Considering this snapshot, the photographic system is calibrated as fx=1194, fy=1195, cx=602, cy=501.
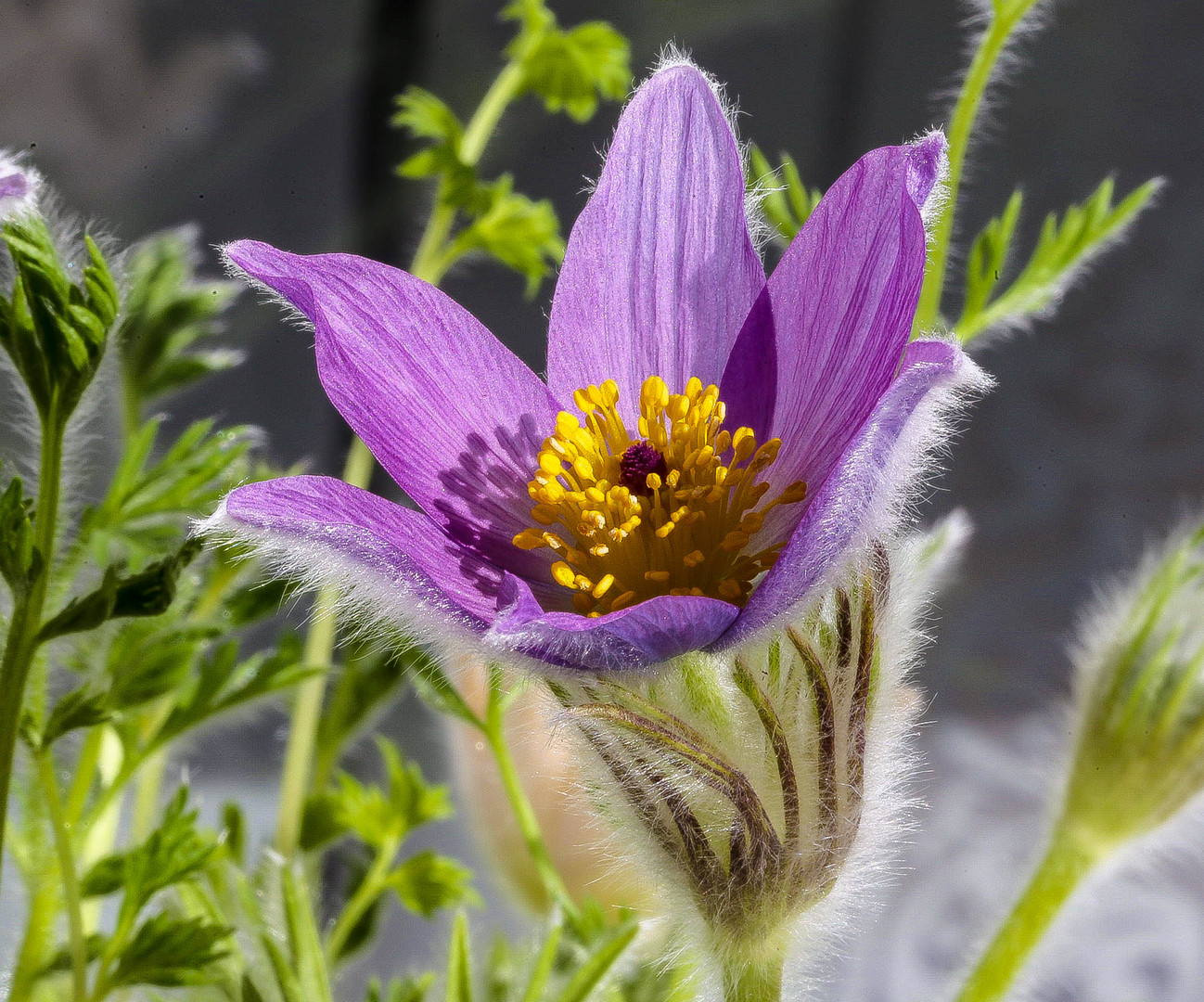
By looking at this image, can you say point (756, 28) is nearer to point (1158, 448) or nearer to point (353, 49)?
point (353, 49)

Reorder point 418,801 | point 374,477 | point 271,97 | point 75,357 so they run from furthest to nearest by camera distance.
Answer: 1. point 271,97
2. point 374,477
3. point 418,801
4. point 75,357

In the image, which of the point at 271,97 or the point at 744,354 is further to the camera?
the point at 271,97

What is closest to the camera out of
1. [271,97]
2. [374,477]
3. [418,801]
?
[418,801]

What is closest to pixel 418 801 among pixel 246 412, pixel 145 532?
pixel 145 532

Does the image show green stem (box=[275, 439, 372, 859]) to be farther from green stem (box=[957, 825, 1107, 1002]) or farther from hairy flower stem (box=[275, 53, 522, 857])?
green stem (box=[957, 825, 1107, 1002])

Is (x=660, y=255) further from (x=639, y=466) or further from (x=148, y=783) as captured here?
(x=148, y=783)

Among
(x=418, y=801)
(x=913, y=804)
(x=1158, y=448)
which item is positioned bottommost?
(x=1158, y=448)

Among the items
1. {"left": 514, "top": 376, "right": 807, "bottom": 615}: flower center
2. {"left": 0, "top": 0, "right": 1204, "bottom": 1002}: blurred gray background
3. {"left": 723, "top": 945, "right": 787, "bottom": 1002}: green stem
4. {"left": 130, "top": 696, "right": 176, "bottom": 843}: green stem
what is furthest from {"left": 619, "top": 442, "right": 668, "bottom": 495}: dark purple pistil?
{"left": 0, "top": 0, "right": 1204, "bottom": 1002}: blurred gray background

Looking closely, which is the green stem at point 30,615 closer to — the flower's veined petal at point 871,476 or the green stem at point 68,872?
the green stem at point 68,872
